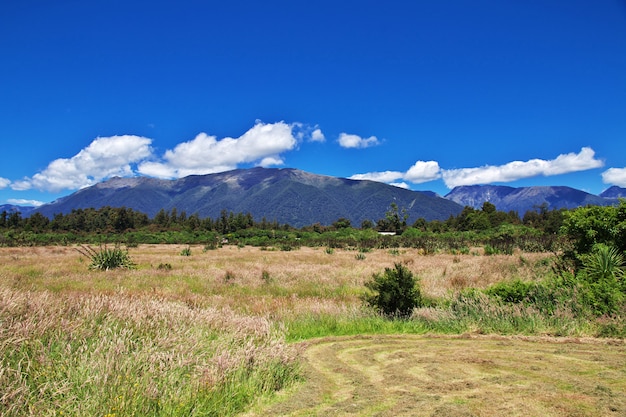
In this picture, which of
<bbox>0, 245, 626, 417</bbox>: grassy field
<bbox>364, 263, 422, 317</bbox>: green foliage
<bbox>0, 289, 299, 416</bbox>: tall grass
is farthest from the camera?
<bbox>364, 263, 422, 317</bbox>: green foliage

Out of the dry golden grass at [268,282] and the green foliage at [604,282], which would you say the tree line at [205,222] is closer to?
the dry golden grass at [268,282]

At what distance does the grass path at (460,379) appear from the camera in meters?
4.16

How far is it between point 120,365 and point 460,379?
4305 mm

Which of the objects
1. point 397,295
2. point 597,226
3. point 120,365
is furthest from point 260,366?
point 597,226

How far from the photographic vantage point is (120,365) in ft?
13.7

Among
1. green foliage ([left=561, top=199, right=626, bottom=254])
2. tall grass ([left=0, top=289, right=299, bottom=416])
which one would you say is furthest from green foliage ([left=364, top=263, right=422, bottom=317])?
green foliage ([left=561, top=199, right=626, bottom=254])

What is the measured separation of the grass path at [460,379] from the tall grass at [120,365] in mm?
526

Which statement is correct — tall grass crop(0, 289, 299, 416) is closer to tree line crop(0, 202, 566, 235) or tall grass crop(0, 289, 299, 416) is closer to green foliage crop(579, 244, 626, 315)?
green foliage crop(579, 244, 626, 315)

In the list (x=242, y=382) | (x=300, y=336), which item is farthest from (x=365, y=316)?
(x=242, y=382)

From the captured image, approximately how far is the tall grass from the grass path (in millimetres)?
526

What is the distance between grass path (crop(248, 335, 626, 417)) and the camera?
4164 mm

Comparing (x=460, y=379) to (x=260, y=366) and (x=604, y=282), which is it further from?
(x=604, y=282)

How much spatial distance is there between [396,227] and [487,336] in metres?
103

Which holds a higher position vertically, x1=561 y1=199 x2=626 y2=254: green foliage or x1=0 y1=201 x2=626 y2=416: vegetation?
x1=561 y1=199 x2=626 y2=254: green foliage
